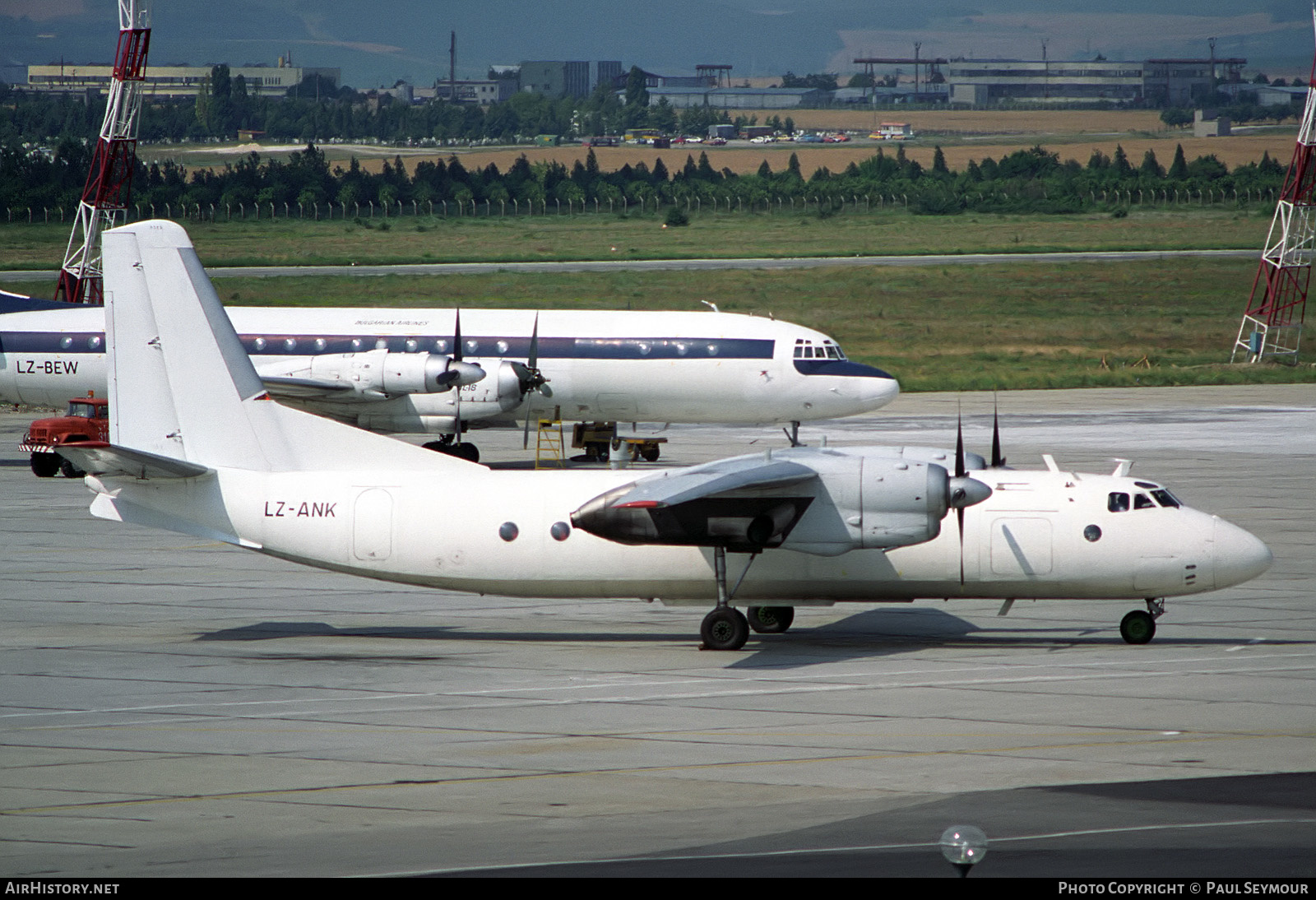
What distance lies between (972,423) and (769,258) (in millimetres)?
66713

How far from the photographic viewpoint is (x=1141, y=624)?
961 inches

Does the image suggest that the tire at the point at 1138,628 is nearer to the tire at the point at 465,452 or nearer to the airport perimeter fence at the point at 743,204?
the tire at the point at 465,452

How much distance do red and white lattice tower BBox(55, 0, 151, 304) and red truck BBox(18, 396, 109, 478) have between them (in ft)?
74.6

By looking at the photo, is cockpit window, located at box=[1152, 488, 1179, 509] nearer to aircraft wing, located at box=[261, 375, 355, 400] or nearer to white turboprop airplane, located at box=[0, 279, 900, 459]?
white turboprop airplane, located at box=[0, 279, 900, 459]

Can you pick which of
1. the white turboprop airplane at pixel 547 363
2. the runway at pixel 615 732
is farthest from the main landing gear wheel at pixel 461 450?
the runway at pixel 615 732

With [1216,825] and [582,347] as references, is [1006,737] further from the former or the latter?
[582,347]

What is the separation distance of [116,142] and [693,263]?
54.9 m

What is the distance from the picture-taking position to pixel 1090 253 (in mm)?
120562

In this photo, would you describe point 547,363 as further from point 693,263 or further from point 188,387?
point 693,263

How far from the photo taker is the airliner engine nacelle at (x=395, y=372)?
4306cm

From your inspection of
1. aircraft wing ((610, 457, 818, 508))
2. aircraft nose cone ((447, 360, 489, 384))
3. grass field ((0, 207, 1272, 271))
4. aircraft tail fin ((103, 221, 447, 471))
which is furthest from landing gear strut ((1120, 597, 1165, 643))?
grass field ((0, 207, 1272, 271))

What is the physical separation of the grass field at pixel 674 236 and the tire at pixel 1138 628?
96536 mm

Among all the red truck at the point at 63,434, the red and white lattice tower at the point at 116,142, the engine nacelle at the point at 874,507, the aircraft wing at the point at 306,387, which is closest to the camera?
the engine nacelle at the point at 874,507

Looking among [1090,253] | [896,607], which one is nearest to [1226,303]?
[1090,253]
